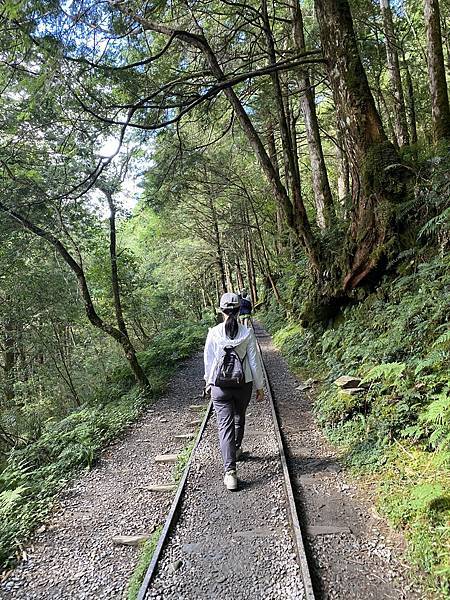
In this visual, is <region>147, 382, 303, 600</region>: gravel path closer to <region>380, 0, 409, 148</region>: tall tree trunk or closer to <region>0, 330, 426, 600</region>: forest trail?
<region>0, 330, 426, 600</region>: forest trail

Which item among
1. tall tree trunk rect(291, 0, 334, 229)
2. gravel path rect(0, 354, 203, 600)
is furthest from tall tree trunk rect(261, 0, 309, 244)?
gravel path rect(0, 354, 203, 600)

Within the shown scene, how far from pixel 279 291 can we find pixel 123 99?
45.2 feet

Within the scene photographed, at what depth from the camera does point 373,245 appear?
809 cm

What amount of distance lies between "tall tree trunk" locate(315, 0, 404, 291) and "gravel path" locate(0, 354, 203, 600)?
5.54 metres

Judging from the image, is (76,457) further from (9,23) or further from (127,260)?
(127,260)

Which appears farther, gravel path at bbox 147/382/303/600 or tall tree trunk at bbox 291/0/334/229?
tall tree trunk at bbox 291/0/334/229

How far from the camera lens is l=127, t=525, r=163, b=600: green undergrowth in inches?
136

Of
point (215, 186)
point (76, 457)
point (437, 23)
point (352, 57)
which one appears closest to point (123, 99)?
point (352, 57)

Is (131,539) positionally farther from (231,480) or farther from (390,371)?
(390,371)

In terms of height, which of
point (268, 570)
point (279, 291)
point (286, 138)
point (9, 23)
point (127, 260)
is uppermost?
point (9, 23)

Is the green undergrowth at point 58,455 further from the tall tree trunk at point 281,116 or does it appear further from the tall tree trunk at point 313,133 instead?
the tall tree trunk at point 313,133

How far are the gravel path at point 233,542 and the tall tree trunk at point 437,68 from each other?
7.51 meters

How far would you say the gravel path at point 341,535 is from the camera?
10.1 ft

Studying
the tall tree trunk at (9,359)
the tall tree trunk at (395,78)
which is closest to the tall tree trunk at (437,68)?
the tall tree trunk at (395,78)
